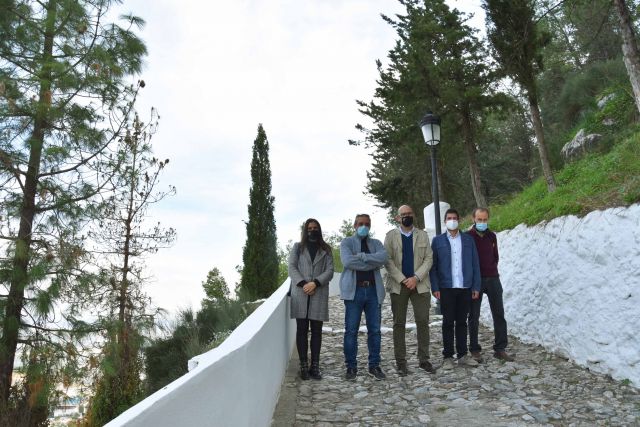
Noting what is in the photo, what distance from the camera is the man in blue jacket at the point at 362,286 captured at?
591cm

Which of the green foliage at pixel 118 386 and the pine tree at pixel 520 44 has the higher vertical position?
the pine tree at pixel 520 44

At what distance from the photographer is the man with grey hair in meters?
6.17

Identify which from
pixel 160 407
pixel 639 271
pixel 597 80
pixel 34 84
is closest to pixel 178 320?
pixel 34 84

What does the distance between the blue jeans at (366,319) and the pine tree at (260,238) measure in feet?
41.5

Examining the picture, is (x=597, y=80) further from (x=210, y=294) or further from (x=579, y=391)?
(x=210, y=294)

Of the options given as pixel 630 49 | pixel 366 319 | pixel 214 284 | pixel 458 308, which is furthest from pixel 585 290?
pixel 214 284

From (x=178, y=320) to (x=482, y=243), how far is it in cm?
990

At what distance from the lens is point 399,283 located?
619cm

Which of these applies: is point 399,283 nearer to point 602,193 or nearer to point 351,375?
point 351,375

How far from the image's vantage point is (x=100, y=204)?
10812 mm

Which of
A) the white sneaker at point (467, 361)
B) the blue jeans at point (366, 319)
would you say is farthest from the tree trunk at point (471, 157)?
the blue jeans at point (366, 319)

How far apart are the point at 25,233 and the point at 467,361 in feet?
27.5

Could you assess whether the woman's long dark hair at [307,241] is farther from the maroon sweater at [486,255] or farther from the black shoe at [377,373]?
the maroon sweater at [486,255]

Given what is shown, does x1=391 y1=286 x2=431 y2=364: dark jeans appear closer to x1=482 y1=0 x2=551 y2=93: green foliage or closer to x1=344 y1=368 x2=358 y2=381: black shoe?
x1=344 y1=368 x2=358 y2=381: black shoe
